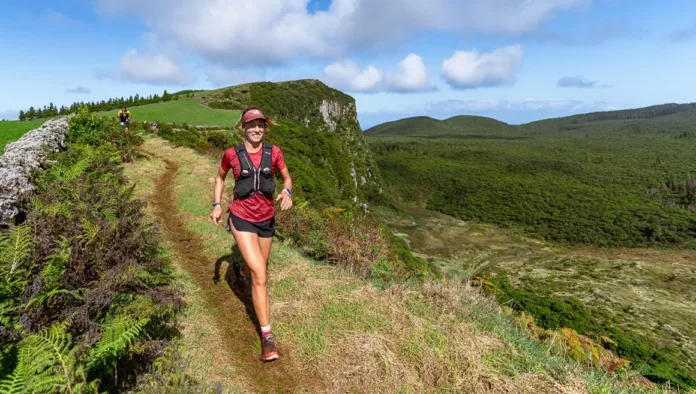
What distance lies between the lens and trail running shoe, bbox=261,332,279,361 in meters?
4.52

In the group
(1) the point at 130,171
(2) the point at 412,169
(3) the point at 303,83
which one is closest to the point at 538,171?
(2) the point at 412,169

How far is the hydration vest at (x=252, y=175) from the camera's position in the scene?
184 inches

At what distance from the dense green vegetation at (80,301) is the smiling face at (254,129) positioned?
2.16m

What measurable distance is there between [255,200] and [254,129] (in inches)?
35.8

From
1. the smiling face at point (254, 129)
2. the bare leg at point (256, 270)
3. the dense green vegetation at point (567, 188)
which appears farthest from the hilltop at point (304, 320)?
the dense green vegetation at point (567, 188)

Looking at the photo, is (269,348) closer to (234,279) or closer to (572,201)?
(234,279)

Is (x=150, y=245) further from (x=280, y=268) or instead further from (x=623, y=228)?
(x=623, y=228)

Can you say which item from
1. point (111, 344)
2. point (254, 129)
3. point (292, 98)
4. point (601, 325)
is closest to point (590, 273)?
point (601, 325)

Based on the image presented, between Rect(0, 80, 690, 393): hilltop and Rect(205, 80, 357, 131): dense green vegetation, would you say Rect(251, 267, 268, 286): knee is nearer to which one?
Rect(0, 80, 690, 393): hilltop

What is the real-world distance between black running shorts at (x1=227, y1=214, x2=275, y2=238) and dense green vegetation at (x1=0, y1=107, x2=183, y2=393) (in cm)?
122

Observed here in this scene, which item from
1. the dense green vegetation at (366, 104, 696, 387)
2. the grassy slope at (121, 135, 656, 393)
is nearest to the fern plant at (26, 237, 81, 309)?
the grassy slope at (121, 135, 656, 393)

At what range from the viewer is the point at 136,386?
10.9 ft

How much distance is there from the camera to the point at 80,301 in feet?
12.8

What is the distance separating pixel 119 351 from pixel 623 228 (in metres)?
120
